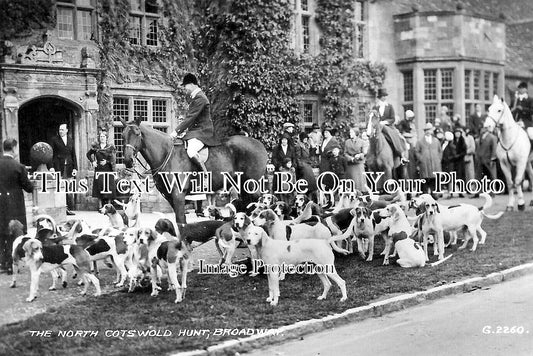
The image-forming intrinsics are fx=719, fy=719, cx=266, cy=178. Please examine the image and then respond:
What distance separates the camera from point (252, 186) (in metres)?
12.5

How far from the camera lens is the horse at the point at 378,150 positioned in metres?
16.7

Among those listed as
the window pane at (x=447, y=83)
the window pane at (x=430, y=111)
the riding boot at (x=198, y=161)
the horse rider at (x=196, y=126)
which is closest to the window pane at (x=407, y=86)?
the window pane at (x=430, y=111)

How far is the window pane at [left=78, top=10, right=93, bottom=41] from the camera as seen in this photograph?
15.1 meters

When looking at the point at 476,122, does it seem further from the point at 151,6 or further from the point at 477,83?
the point at 151,6

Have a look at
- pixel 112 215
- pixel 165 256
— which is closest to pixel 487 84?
pixel 112 215

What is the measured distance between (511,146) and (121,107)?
31.7 feet

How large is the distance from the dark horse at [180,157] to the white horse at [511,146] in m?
7.97

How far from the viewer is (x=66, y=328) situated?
746 cm

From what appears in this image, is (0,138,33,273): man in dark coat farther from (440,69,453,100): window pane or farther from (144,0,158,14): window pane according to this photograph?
(440,69,453,100): window pane

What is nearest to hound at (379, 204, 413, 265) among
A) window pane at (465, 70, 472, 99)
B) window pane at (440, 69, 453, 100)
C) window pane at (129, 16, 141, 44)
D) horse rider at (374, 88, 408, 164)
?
horse rider at (374, 88, 408, 164)

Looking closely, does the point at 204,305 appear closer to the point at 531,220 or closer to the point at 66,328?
the point at 66,328

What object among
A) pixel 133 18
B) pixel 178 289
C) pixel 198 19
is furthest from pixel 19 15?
pixel 178 289

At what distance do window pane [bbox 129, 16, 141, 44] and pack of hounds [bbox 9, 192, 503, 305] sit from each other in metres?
5.68

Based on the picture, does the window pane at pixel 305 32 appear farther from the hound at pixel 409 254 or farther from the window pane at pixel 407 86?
the hound at pixel 409 254
